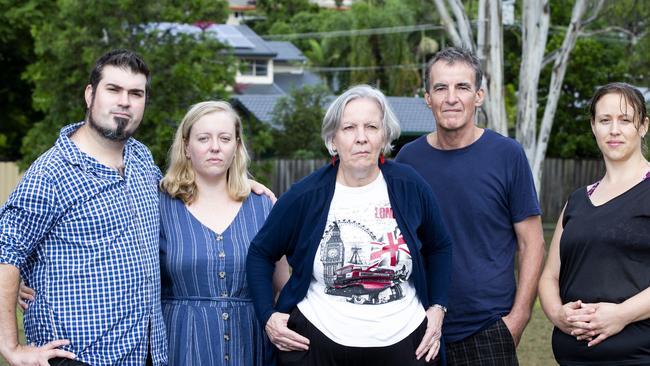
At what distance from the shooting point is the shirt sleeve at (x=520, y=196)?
4.37 metres

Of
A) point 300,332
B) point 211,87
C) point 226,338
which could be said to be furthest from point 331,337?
point 211,87

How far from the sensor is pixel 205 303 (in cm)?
436

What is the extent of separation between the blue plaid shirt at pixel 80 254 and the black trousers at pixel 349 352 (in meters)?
0.69

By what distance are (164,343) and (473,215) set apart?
1.54m

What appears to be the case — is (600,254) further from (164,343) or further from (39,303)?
(39,303)

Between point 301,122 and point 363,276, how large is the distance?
87.8ft

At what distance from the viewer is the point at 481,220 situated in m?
4.35

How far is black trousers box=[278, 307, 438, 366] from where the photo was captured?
3.88 metres

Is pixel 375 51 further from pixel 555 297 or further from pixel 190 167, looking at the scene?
pixel 555 297

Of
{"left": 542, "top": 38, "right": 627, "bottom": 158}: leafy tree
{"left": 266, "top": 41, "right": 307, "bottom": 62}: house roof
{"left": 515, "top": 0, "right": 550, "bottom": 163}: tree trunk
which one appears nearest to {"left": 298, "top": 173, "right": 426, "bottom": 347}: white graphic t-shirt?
{"left": 515, "top": 0, "right": 550, "bottom": 163}: tree trunk

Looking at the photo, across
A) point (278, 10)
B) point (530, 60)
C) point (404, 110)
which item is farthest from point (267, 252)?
point (278, 10)

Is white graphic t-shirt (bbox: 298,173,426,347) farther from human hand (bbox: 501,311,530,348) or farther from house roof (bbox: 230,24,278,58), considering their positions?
house roof (bbox: 230,24,278,58)

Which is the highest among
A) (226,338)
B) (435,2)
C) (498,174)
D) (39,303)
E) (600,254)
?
(435,2)

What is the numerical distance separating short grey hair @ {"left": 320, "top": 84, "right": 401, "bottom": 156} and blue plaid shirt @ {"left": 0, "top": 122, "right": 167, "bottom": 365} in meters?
0.91
